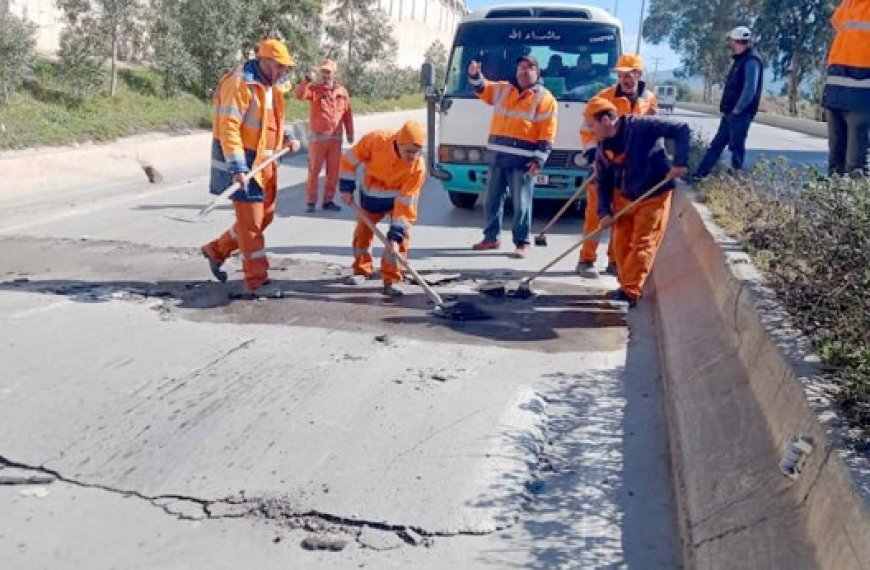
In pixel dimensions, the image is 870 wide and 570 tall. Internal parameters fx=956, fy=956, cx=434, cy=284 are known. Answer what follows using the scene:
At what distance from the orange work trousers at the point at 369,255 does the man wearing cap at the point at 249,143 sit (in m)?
0.74

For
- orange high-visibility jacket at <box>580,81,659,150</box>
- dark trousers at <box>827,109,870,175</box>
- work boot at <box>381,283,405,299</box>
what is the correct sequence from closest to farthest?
dark trousers at <box>827,109,870,175</box>
work boot at <box>381,283,405,299</box>
orange high-visibility jacket at <box>580,81,659,150</box>

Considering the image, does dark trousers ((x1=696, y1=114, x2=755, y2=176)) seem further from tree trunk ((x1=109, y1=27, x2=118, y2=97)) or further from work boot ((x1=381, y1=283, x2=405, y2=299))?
tree trunk ((x1=109, y1=27, x2=118, y2=97))

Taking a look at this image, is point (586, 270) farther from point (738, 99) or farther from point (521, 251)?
point (738, 99)

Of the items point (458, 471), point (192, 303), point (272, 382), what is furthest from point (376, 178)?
point (458, 471)

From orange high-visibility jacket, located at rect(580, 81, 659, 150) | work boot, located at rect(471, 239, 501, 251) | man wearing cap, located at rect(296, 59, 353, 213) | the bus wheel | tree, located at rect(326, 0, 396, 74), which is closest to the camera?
orange high-visibility jacket, located at rect(580, 81, 659, 150)

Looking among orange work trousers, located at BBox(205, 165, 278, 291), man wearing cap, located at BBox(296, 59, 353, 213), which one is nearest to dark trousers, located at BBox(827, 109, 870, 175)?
orange work trousers, located at BBox(205, 165, 278, 291)

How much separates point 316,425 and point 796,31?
1642 inches

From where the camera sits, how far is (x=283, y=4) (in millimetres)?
23266

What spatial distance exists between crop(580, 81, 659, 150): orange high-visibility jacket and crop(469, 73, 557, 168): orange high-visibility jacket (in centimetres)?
43

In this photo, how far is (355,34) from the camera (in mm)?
32250

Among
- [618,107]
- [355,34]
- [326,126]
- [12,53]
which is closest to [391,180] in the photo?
[618,107]

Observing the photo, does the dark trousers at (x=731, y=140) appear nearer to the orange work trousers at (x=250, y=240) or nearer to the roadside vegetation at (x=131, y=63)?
the orange work trousers at (x=250, y=240)

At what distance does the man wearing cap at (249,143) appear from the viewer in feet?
21.4

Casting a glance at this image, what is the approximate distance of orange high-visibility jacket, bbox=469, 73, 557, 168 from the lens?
8.55 metres
